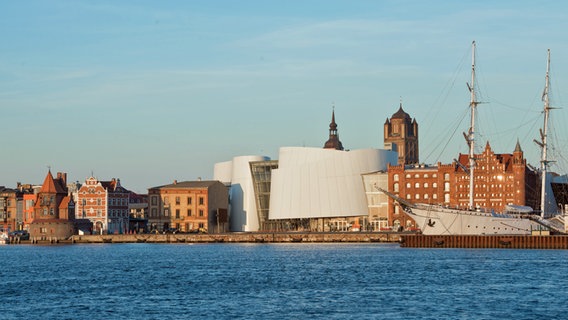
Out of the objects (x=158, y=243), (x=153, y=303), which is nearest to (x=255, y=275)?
(x=153, y=303)

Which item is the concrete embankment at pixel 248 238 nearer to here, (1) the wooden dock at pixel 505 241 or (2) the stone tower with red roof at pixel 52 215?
(2) the stone tower with red roof at pixel 52 215

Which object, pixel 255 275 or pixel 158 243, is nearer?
pixel 255 275

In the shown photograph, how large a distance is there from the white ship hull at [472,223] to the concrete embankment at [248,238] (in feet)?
81.1

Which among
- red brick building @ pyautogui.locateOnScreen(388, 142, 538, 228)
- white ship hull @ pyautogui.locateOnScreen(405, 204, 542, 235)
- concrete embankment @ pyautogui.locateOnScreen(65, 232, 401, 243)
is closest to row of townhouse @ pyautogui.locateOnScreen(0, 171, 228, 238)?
concrete embankment @ pyautogui.locateOnScreen(65, 232, 401, 243)

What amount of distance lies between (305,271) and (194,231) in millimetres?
102395

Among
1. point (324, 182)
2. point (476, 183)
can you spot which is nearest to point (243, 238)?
point (324, 182)

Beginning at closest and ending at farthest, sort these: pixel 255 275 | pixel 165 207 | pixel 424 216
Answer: pixel 255 275 < pixel 424 216 < pixel 165 207

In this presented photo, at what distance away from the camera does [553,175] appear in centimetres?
19438

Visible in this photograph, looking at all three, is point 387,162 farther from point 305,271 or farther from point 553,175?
point 305,271

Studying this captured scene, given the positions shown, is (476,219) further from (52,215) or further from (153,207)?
(153,207)

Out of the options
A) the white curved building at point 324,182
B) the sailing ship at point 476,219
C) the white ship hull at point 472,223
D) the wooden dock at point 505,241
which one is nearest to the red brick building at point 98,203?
the white curved building at point 324,182

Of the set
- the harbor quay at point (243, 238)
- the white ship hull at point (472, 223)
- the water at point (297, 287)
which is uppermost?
the white ship hull at point (472, 223)

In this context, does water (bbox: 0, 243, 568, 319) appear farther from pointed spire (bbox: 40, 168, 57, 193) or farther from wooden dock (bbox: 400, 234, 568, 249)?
pointed spire (bbox: 40, 168, 57, 193)

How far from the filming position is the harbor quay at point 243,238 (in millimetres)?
164625
